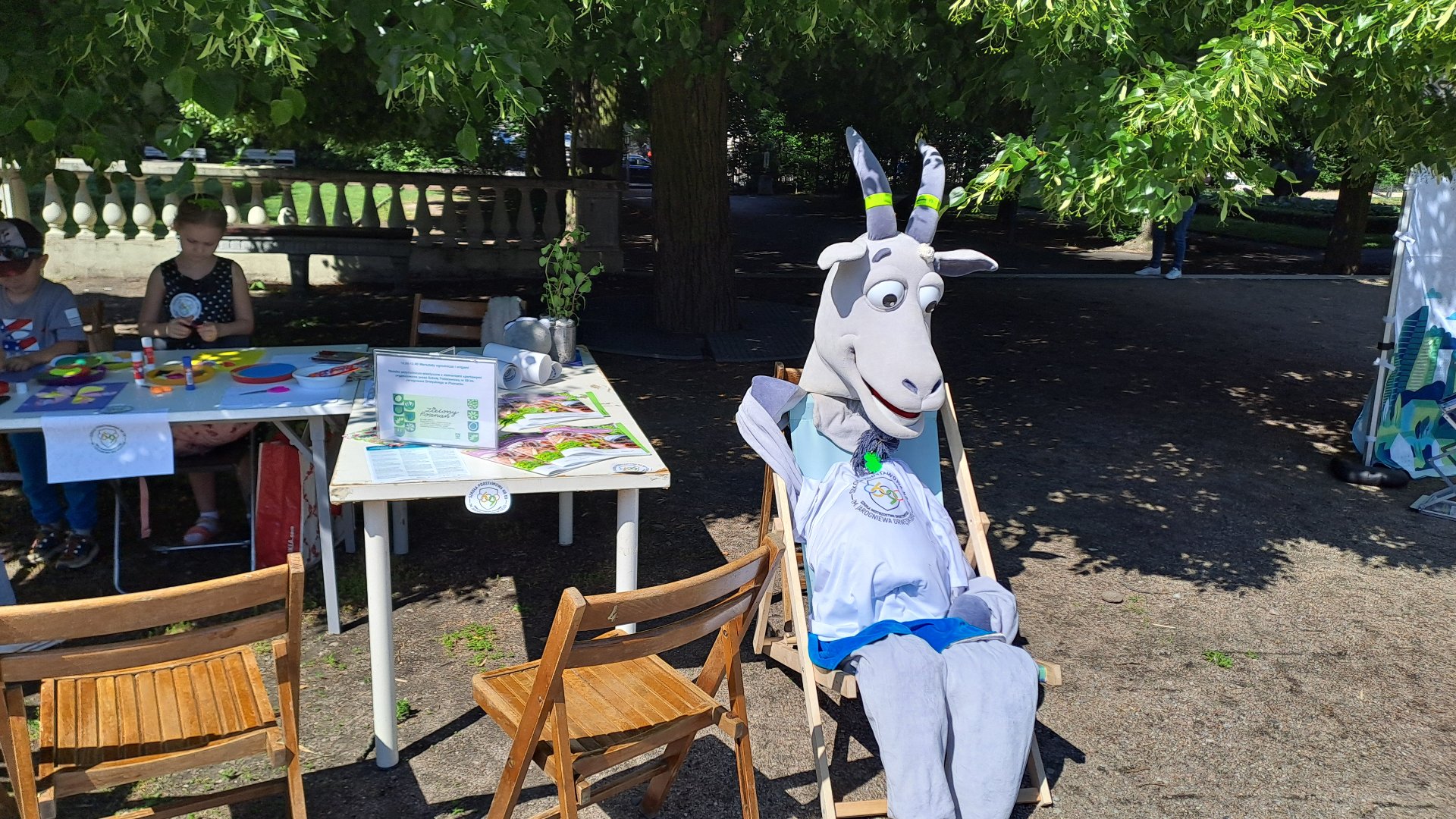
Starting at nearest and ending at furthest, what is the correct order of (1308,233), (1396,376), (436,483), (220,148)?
1. (436,483)
2. (1396,376)
3. (1308,233)
4. (220,148)

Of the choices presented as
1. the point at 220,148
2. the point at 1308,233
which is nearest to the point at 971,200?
the point at 1308,233

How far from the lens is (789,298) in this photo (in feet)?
40.9

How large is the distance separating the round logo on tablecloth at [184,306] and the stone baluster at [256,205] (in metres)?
7.34

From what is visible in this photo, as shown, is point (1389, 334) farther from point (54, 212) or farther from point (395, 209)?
point (54, 212)

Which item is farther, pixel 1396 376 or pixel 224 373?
pixel 1396 376

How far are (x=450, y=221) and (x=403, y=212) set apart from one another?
1.91 ft

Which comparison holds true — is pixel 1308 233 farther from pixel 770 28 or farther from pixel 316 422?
pixel 316 422

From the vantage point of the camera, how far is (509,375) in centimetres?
462

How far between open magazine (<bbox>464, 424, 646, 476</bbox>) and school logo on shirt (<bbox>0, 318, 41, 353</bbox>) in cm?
244

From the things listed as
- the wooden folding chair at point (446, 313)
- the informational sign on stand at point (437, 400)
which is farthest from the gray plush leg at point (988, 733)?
the wooden folding chair at point (446, 313)

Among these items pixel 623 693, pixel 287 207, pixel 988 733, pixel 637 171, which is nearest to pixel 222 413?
pixel 623 693

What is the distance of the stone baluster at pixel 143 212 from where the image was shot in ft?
38.9

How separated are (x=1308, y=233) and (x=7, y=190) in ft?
66.9

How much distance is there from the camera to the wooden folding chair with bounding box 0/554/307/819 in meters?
2.46
